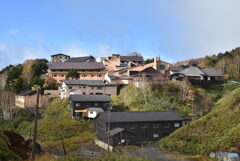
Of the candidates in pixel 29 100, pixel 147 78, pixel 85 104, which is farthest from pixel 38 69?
pixel 147 78

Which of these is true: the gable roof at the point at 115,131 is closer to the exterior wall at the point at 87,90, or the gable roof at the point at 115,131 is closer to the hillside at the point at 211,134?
the hillside at the point at 211,134

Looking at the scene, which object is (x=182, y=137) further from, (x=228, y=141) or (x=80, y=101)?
(x=80, y=101)

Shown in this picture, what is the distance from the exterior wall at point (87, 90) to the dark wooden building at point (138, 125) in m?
11.2

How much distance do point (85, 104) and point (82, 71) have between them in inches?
616

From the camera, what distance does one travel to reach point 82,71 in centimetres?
4722

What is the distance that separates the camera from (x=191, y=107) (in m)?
32.2

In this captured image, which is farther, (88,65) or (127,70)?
(88,65)

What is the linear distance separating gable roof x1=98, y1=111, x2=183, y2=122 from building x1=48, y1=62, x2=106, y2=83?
2064 centimetres

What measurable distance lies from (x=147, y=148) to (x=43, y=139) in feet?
38.6

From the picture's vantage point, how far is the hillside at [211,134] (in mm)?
20312

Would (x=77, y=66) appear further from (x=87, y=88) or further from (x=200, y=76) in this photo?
(x=200, y=76)

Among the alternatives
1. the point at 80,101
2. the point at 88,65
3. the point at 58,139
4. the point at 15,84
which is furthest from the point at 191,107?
the point at 15,84

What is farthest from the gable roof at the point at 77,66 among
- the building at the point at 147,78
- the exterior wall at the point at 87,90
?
the building at the point at 147,78

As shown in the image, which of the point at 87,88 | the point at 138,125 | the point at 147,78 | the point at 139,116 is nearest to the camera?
the point at 138,125
